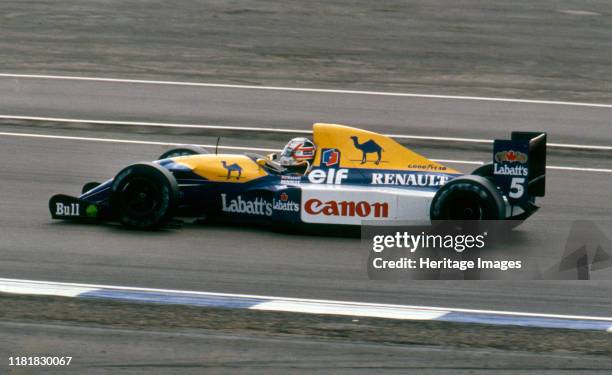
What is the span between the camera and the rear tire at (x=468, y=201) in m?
11.9

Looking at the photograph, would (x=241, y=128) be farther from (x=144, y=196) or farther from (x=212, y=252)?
(x=212, y=252)

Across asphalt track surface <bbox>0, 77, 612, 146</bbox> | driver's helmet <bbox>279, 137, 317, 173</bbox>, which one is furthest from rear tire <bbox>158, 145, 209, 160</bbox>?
asphalt track surface <bbox>0, 77, 612, 146</bbox>

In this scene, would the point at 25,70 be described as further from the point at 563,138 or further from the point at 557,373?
the point at 557,373

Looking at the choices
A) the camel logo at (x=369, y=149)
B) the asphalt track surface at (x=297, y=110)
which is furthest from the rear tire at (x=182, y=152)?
the asphalt track surface at (x=297, y=110)

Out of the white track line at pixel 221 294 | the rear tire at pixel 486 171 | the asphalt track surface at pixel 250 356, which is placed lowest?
the asphalt track surface at pixel 250 356

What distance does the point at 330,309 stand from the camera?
32.7ft

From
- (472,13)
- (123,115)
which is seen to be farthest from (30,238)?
(472,13)

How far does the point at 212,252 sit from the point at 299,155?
1546 mm

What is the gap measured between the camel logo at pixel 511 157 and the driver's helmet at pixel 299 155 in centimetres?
200

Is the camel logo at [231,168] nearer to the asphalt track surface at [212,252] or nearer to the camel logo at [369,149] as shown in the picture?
the asphalt track surface at [212,252]

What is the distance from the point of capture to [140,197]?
12.7 m

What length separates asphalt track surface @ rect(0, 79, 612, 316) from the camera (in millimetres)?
10602

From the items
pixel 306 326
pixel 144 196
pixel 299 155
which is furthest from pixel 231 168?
pixel 306 326

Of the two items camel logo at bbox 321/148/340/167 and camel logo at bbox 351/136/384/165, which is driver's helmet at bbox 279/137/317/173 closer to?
camel logo at bbox 321/148/340/167
